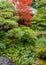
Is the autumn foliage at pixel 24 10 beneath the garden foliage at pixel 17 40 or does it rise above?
above

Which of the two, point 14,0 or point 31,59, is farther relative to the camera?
point 14,0

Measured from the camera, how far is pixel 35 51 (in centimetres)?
891

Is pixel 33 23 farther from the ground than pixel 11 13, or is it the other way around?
pixel 11 13

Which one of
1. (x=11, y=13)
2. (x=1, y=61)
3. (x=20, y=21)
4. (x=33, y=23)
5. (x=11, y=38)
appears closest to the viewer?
(x=1, y=61)

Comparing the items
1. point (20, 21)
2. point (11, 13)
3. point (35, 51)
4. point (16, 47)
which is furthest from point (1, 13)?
point (35, 51)

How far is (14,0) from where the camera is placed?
11672mm

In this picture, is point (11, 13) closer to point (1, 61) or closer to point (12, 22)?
point (12, 22)

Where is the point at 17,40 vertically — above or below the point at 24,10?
below

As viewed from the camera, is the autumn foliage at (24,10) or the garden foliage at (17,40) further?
the autumn foliage at (24,10)

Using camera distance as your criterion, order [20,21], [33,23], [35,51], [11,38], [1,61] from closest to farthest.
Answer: [1,61]
[35,51]
[11,38]
[20,21]
[33,23]

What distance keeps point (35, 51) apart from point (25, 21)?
109 inches

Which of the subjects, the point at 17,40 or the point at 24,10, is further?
the point at 24,10

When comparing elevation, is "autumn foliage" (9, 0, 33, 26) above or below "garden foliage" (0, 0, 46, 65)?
above

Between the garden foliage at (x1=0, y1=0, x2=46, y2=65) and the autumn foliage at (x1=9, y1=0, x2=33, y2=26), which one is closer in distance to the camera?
the garden foliage at (x1=0, y1=0, x2=46, y2=65)
